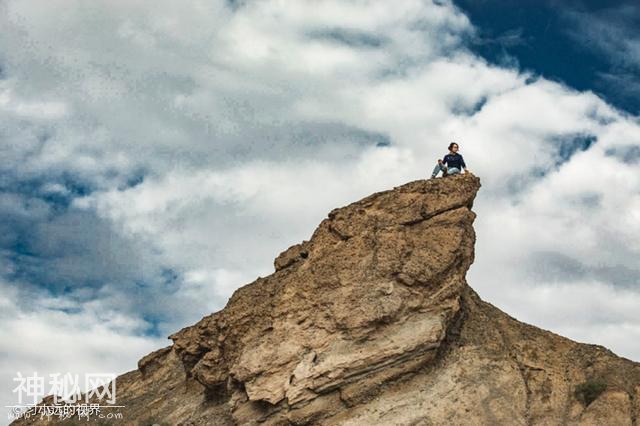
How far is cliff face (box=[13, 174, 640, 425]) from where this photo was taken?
26828 mm

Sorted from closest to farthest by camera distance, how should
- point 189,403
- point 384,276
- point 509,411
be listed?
point 509,411
point 384,276
point 189,403

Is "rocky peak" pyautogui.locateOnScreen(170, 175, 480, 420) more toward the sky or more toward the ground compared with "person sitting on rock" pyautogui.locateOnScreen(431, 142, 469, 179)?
more toward the ground

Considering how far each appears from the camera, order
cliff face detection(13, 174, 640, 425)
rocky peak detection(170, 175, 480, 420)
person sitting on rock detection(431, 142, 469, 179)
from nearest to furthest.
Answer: cliff face detection(13, 174, 640, 425)
rocky peak detection(170, 175, 480, 420)
person sitting on rock detection(431, 142, 469, 179)

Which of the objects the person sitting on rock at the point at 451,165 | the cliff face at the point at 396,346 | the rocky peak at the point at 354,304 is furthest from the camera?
the person sitting on rock at the point at 451,165

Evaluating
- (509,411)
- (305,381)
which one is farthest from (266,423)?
(509,411)

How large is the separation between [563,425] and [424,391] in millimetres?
4870

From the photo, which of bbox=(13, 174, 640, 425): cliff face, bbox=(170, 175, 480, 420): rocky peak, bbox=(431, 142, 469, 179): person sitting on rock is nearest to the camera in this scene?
bbox=(13, 174, 640, 425): cliff face

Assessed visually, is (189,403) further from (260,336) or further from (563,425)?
(563,425)

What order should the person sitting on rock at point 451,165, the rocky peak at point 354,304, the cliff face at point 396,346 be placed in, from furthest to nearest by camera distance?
the person sitting on rock at point 451,165 → the rocky peak at point 354,304 → the cliff face at point 396,346

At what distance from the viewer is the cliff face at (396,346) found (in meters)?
26.8

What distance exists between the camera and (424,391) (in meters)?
26.7

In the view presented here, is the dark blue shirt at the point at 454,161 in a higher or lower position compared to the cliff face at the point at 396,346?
higher

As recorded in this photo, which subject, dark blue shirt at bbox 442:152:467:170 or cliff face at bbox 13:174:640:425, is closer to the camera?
cliff face at bbox 13:174:640:425

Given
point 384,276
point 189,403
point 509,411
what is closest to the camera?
point 509,411
